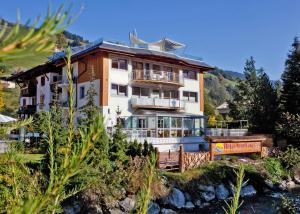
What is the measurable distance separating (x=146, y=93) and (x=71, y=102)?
107 ft

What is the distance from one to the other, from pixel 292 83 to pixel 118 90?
62.5 feet

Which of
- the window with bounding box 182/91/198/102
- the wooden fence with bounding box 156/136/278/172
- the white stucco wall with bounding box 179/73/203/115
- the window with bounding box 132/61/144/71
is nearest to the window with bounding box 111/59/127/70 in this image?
the window with bounding box 132/61/144/71

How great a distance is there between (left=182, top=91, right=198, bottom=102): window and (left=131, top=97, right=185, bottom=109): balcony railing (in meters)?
2.02

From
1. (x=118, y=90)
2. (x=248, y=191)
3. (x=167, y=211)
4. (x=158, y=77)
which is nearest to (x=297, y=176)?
(x=248, y=191)

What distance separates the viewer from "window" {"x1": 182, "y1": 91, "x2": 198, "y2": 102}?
37.3 meters

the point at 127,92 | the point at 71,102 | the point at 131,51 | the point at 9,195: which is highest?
the point at 131,51

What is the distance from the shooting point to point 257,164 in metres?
25.4

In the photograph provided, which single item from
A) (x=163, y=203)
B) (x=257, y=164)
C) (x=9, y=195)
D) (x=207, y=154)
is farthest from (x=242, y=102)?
(x=9, y=195)

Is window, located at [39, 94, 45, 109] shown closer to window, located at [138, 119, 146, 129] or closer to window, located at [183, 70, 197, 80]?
window, located at [138, 119, 146, 129]

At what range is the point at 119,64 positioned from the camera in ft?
103

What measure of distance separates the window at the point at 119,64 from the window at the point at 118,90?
1939 millimetres

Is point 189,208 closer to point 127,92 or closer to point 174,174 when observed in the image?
point 174,174

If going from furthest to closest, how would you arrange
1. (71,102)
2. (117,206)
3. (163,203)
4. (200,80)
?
1. (200,80)
2. (163,203)
3. (117,206)
4. (71,102)

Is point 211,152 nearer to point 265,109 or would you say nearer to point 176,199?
point 176,199
